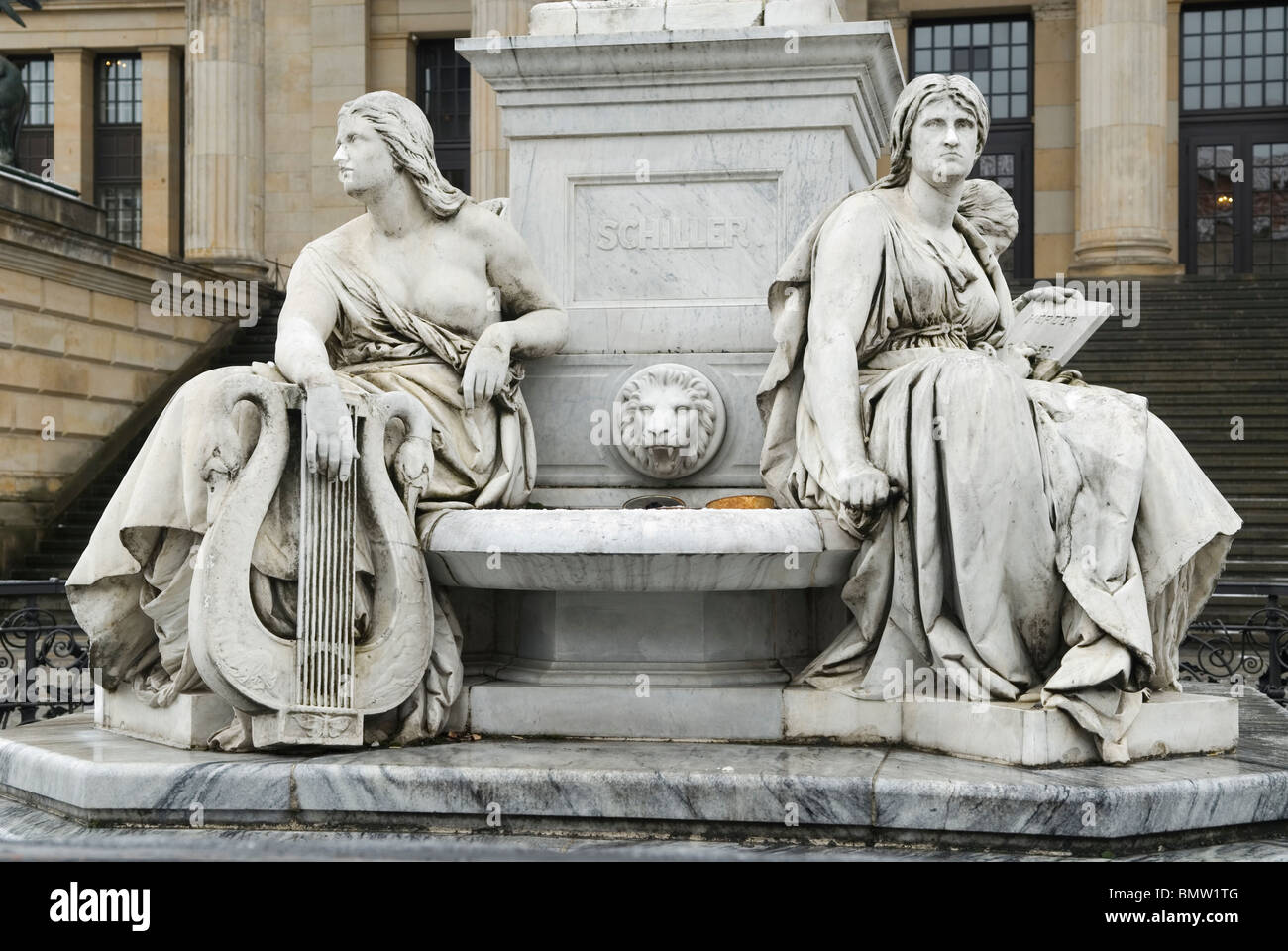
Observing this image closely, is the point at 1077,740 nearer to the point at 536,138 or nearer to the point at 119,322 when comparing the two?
the point at 536,138

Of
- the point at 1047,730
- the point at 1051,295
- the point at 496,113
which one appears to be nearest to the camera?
the point at 1047,730

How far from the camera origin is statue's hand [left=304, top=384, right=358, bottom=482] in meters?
4.69

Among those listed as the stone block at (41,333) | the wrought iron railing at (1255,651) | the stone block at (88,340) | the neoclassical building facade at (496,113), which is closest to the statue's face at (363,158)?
the wrought iron railing at (1255,651)

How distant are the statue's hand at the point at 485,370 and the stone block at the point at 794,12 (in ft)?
5.03

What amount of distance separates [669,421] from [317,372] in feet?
4.34

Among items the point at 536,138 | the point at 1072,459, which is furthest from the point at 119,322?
the point at 1072,459

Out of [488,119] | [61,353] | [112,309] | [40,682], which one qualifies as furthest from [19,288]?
[40,682]

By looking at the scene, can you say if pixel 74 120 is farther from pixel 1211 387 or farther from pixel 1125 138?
pixel 1211 387

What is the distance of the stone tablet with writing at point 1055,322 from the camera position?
606 centimetres

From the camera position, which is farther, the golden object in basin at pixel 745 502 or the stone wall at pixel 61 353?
the stone wall at pixel 61 353

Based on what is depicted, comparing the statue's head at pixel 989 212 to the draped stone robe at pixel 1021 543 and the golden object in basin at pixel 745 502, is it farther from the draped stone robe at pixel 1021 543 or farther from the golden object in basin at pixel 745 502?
the golden object in basin at pixel 745 502

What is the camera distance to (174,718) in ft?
16.4

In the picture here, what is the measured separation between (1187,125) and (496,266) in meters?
32.4

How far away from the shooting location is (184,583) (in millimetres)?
5113
